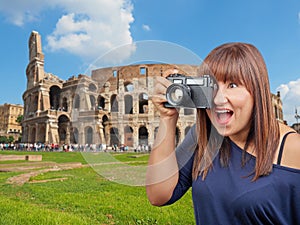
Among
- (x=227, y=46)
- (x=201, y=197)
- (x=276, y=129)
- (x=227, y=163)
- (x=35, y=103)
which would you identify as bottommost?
(x=201, y=197)

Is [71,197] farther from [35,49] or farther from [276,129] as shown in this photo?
[35,49]

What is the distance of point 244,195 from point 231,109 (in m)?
0.40

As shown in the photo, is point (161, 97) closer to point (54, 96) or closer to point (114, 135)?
point (114, 135)

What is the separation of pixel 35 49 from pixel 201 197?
53669 millimetres

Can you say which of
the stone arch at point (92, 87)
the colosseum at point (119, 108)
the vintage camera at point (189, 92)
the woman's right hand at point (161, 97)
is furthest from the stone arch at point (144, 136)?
the stone arch at point (92, 87)

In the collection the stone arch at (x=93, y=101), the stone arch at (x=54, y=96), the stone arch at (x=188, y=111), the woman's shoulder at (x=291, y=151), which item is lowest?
the woman's shoulder at (x=291, y=151)

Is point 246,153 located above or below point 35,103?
below

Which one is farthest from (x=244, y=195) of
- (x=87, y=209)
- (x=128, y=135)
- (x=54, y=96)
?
(x=54, y=96)

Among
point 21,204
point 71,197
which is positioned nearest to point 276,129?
point 21,204

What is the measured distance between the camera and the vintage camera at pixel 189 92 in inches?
45.6

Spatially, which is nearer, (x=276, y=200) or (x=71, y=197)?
(x=276, y=200)

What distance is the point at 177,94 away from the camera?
1.17 metres

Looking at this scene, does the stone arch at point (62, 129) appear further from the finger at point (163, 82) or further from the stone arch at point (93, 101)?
the finger at point (163, 82)

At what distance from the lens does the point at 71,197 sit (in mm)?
6359
